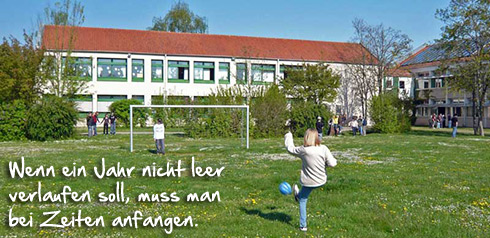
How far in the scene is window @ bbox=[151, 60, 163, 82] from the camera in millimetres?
55781

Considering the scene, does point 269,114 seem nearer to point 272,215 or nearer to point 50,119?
point 50,119

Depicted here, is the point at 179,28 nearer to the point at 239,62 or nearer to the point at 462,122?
the point at 239,62

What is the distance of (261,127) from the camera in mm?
35844

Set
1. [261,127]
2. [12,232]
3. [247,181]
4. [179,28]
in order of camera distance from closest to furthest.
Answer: [12,232] < [247,181] < [261,127] < [179,28]

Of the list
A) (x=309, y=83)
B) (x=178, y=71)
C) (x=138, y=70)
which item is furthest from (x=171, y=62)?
(x=309, y=83)

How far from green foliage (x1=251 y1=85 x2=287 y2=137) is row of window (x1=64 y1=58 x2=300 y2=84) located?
15444mm

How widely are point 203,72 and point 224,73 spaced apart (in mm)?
2588

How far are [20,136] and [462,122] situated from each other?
5395 cm

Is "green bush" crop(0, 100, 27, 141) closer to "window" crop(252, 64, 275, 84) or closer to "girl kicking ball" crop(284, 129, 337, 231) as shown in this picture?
"window" crop(252, 64, 275, 84)

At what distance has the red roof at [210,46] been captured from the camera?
55.6m

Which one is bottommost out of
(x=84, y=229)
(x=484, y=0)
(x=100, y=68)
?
(x=84, y=229)

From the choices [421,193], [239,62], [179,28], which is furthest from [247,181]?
[179,28]

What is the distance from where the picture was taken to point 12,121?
103ft

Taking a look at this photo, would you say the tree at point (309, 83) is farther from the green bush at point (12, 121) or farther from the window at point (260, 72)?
the green bush at point (12, 121)
